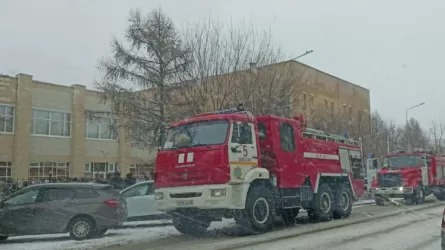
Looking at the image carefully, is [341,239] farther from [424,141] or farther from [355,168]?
[424,141]

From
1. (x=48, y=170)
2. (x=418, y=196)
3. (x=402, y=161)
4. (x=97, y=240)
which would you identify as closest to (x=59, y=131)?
(x=48, y=170)

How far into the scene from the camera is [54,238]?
12.5m

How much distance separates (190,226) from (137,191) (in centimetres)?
353

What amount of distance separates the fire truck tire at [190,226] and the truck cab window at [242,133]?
2440 mm

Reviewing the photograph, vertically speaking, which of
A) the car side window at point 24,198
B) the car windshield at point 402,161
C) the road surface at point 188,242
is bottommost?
the road surface at point 188,242

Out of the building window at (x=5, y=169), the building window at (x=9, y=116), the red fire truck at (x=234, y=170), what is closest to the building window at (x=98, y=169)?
the building window at (x=5, y=169)

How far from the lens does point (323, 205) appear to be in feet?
50.0

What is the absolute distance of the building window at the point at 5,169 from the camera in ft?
108

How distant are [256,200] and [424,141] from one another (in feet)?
204

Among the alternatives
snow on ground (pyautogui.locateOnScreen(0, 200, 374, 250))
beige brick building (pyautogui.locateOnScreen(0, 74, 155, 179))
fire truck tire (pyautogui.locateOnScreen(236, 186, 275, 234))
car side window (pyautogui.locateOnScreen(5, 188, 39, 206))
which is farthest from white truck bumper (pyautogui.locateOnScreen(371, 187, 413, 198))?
car side window (pyautogui.locateOnScreen(5, 188, 39, 206))

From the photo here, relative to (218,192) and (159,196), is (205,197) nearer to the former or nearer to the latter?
(218,192)

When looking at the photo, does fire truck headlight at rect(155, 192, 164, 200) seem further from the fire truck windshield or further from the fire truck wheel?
the fire truck wheel

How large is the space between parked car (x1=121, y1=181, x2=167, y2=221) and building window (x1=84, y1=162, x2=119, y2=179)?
75.9ft

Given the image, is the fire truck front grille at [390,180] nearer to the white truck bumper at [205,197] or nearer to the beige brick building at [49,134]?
the white truck bumper at [205,197]
